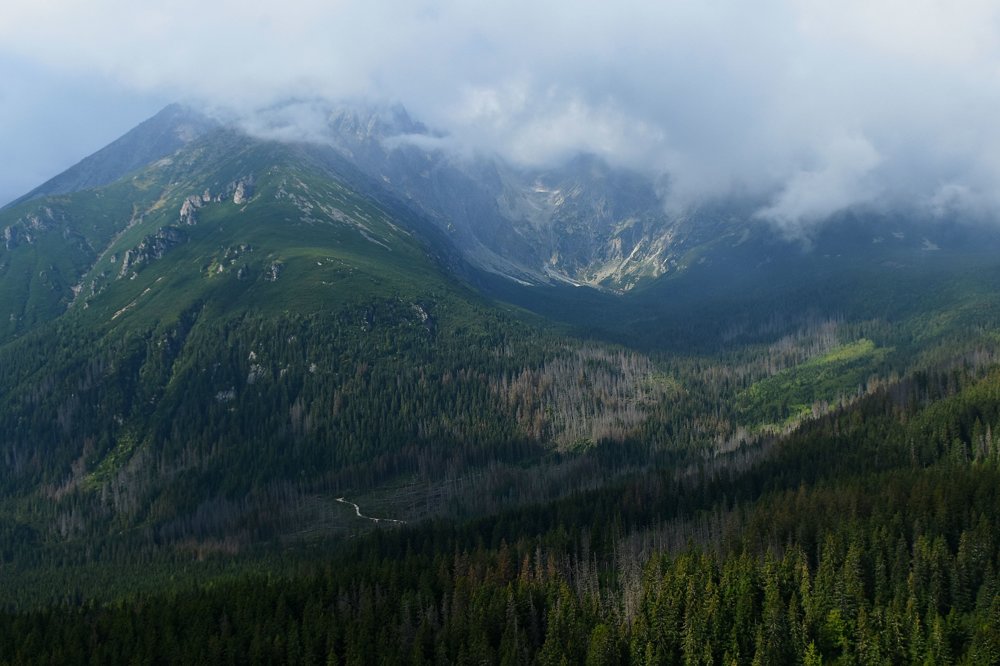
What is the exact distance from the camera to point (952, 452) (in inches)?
7672

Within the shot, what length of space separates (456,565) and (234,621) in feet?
131

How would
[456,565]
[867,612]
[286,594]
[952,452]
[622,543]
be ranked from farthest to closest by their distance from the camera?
[952,452] < [622,543] < [456,565] < [286,594] < [867,612]

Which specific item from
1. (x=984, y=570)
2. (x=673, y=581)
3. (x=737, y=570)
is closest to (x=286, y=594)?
(x=673, y=581)

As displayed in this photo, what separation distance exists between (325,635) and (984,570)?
324 ft

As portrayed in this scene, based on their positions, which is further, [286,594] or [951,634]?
[286,594]

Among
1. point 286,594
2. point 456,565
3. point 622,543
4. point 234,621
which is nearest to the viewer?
point 234,621

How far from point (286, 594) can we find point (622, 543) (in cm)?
6357

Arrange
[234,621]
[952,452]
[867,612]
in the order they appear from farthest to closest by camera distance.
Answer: [952,452], [234,621], [867,612]

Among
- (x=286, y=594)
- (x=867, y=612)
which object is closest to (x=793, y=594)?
(x=867, y=612)

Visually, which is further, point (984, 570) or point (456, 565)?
point (456, 565)

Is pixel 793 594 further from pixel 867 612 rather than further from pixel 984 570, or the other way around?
pixel 984 570

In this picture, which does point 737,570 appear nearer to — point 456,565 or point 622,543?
point 622,543

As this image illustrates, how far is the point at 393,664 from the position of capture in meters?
120

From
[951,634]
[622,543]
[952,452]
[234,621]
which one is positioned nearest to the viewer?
[951,634]
